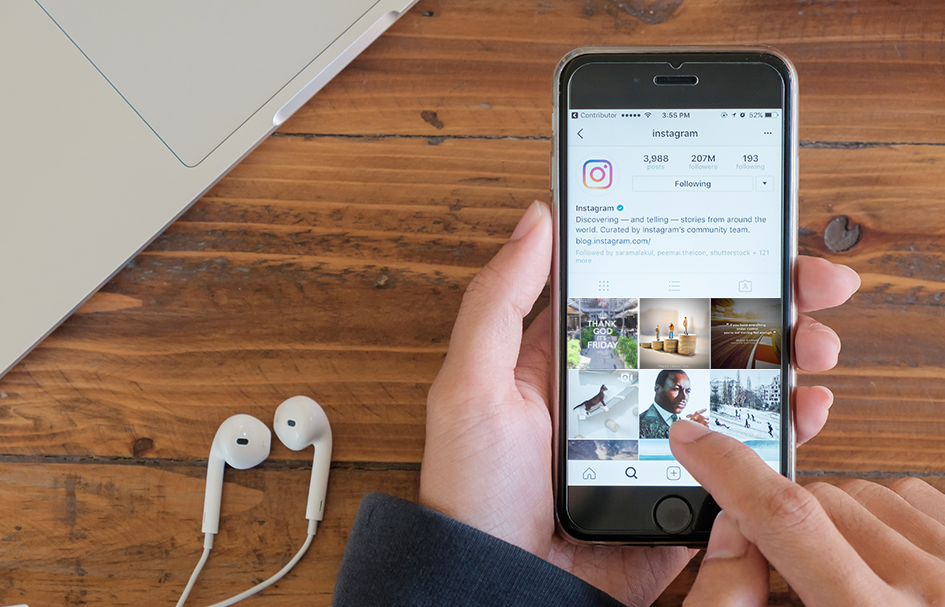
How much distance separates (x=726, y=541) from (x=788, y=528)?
0.15 ft

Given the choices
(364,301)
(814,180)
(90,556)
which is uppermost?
(814,180)

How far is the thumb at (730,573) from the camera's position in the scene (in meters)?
0.30

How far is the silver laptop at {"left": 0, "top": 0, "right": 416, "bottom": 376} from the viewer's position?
1.58ft

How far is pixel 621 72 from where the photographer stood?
1.50 ft

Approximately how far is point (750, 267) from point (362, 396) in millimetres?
358

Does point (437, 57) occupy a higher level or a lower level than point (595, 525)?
higher

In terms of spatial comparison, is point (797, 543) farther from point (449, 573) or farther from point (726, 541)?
point (449, 573)

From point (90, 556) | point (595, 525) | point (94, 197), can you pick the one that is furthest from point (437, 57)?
point (90, 556)

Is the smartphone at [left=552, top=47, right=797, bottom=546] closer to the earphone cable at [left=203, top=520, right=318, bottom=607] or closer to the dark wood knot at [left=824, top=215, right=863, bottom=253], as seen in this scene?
the dark wood knot at [left=824, top=215, right=863, bottom=253]

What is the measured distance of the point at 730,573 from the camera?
1.02 feet

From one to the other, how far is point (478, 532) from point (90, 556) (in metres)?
0.40

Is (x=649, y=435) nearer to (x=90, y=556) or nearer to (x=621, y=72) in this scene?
(x=621, y=72)

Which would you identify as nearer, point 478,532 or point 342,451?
point 478,532

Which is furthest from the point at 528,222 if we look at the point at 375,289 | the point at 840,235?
the point at 840,235
